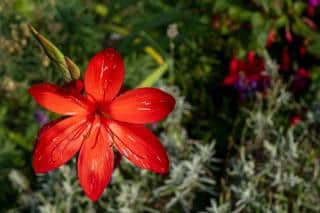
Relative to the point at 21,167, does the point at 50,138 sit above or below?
above

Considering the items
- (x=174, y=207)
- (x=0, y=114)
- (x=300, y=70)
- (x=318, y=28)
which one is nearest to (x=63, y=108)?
(x=174, y=207)

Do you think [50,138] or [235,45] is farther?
[235,45]

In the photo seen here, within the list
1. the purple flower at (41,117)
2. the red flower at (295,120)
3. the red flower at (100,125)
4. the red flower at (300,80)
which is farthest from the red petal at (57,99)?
the red flower at (300,80)

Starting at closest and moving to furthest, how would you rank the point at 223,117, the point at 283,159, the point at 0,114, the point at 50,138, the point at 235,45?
the point at 50,138, the point at 283,159, the point at 0,114, the point at 223,117, the point at 235,45

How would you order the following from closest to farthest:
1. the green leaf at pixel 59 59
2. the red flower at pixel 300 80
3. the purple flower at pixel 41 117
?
the green leaf at pixel 59 59, the purple flower at pixel 41 117, the red flower at pixel 300 80

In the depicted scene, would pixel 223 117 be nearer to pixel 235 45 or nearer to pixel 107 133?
pixel 235 45

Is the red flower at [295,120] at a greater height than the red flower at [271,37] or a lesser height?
lesser

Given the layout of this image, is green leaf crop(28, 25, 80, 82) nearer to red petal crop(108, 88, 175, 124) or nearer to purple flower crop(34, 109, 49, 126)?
red petal crop(108, 88, 175, 124)

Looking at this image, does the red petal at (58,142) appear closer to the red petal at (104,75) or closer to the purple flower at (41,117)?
the red petal at (104,75)
